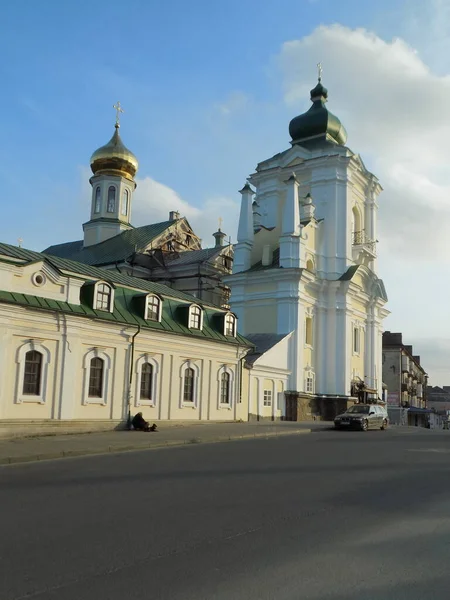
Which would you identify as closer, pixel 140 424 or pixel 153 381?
pixel 140 424

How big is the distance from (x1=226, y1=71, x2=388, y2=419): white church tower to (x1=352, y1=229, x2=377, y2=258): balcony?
0.34 ft

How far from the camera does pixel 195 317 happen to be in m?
28.4

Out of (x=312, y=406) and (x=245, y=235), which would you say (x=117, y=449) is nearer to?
(x=312, y=406)

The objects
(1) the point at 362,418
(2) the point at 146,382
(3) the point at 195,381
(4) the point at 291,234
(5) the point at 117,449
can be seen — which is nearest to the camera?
(5) the point at 117,449

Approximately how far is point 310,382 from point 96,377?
2221cm

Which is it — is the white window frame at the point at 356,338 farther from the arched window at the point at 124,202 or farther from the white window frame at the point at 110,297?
the white window frame at the point at 110,297

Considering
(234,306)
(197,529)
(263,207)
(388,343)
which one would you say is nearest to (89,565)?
(197,529)

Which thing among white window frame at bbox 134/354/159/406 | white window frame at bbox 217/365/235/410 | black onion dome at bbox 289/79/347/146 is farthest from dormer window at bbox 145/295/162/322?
black onion dome at bbox 289/79/347/146

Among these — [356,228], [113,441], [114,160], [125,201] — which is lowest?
[113,441]

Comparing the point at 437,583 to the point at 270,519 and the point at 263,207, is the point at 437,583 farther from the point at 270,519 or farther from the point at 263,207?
the point at 263,207

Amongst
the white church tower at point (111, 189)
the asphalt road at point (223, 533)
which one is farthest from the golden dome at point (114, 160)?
the asphalt road at point (223, 533)

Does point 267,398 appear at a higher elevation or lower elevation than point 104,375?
lower

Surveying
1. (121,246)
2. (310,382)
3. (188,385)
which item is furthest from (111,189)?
(188,385)

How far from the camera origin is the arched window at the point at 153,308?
1021 inches
